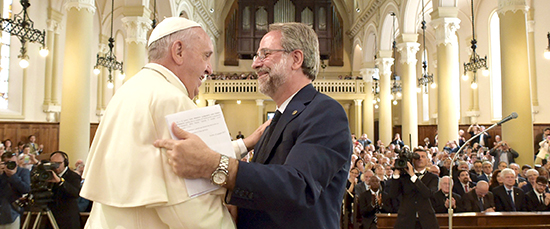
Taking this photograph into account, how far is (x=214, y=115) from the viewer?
129 centimetres

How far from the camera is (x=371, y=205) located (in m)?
6.13

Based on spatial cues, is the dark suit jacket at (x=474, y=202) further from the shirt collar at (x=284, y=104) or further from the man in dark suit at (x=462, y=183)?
the shirt collar at (x=284, y=104)

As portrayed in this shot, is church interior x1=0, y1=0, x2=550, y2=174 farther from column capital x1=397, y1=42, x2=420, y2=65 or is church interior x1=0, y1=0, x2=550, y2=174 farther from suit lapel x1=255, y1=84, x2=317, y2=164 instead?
suit lapel x1=255, y1=84, x2=317, y2=164

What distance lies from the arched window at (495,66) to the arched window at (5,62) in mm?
17148

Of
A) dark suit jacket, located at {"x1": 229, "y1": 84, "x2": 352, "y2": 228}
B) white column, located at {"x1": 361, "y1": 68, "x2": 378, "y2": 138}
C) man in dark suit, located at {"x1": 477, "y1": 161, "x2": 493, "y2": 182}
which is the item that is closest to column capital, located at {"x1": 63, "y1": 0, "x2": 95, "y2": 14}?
dark suit jacket, located at {"x1": 229, "y1": 84, "x2": 352, "y2": 228}

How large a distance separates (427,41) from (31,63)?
1991 centimetres

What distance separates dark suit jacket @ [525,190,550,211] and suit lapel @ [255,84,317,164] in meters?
6.02

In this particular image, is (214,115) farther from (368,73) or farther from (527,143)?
(368,73)

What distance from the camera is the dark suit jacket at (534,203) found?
19.8 feet

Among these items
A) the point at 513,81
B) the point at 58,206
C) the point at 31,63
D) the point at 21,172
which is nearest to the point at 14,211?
the point at 21,172

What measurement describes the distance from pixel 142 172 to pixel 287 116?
593 mm

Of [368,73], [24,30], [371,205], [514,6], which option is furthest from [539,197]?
[368,73]

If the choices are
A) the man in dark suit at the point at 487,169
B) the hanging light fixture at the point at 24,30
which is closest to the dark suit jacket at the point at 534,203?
the man in dark suit at the point at 487,169

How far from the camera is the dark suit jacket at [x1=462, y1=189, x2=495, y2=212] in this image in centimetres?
606
